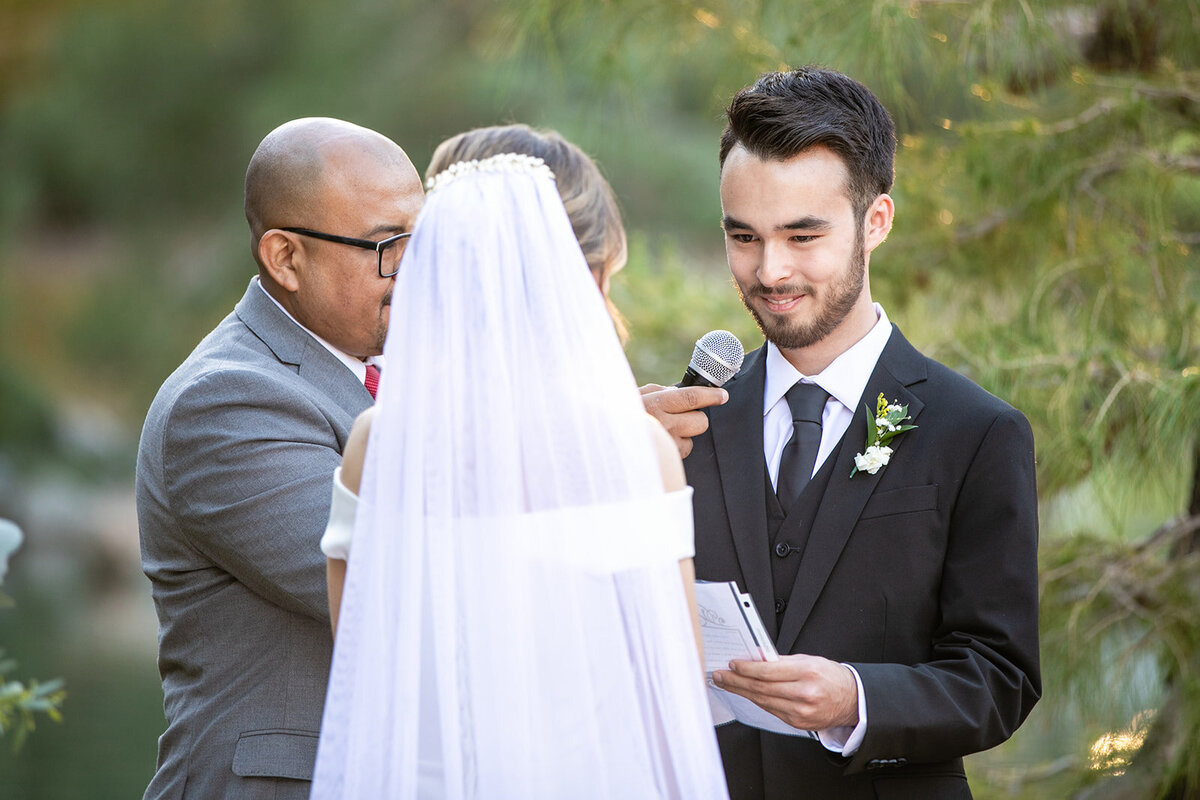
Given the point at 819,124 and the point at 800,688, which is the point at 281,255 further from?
the point at 800,688

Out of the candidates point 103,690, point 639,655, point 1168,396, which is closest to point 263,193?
point 639,655

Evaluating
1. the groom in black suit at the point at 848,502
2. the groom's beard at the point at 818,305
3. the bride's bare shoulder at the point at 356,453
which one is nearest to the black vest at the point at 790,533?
the groom in black suit at the point at 848,502

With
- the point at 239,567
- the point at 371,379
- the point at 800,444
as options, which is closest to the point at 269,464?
the point at 239,567

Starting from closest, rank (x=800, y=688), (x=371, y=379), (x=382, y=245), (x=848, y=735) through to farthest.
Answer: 1. (x=800, y=688)
2. (x=848, y=735)
3. (x=382, y=245)
4. (x=371, y=379)

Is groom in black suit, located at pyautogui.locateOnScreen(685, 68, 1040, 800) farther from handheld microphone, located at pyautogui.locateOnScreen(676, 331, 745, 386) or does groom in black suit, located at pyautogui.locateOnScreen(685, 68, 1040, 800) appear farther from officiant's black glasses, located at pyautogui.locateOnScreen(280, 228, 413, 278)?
officiant's black glasses, located at pyautogui.locateOnScreen(280, 228, 413, 278)

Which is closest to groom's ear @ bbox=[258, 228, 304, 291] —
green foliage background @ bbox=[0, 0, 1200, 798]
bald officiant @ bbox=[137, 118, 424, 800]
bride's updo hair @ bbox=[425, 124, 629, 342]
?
bald officiant @ bbox=[137, 118, 424, 800]

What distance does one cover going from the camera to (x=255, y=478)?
2.40m

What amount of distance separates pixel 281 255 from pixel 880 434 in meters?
1.34

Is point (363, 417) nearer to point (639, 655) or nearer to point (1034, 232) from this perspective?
point (639, 655)

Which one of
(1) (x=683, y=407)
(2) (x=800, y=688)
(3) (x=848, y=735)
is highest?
(1) (x=683, y=407)

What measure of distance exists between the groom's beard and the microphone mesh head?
0.32 ft

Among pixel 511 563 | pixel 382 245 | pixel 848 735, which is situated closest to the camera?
pixel 511 563

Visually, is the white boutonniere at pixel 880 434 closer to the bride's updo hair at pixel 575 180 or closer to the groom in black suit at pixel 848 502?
the groom in black suit at pixel 848 502

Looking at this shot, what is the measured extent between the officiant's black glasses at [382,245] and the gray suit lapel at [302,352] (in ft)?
0.55
